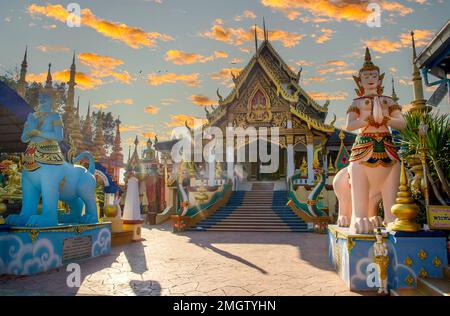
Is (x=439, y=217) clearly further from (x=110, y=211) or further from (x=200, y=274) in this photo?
(x=110, y=211)

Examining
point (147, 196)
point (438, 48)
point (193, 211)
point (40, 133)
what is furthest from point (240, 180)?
point (40, 133)

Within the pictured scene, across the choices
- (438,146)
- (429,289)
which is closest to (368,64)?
(438,146)

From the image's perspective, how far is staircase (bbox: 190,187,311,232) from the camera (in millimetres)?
12023

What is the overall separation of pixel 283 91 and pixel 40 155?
15.2 m

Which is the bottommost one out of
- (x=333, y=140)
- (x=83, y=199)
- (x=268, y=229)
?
(x=268, y=229)

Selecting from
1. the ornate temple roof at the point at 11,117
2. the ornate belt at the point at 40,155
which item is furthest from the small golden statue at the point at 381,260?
the ornate temple roof at the point at 11,117

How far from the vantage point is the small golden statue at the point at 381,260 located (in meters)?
3.78

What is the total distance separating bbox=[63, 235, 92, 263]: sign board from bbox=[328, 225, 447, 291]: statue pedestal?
16.1 feet

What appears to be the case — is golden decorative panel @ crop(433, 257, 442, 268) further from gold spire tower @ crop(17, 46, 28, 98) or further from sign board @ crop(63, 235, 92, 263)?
gold spire tower @ crop(17, 46, 28, 98)

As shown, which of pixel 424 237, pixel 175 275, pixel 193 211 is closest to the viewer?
pixel 424 237

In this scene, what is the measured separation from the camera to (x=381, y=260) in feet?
12.4

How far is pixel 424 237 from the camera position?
149 inches

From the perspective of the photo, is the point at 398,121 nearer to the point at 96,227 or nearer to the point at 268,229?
the point at 96,227
